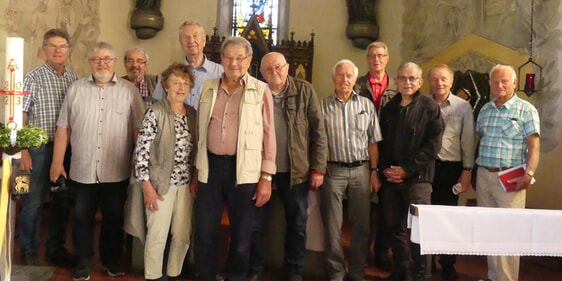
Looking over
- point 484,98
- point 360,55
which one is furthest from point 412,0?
point 484,98

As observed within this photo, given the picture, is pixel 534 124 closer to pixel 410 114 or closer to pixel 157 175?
pixel 410 114

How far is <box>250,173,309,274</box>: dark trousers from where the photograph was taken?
3.34 m

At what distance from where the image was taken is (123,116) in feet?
11.0

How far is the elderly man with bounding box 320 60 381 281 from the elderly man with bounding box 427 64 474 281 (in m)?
0.62

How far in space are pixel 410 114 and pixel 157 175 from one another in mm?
1657

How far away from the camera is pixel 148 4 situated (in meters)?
7.43

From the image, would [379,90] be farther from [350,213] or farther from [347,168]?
[350,213]

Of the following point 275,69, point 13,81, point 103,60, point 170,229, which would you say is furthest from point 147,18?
point 13,81

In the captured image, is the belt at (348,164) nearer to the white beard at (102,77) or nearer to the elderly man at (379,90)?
the elderly man at (379,90)

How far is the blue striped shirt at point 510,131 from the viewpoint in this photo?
3.39 m

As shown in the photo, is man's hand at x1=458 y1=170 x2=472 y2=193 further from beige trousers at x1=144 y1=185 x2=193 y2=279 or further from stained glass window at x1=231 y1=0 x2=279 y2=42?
stained glass window at x1=231 y1=0 x2=279 y2=42

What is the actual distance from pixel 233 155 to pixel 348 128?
0.84 metres

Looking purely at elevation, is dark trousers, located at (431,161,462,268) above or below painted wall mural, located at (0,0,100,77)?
below

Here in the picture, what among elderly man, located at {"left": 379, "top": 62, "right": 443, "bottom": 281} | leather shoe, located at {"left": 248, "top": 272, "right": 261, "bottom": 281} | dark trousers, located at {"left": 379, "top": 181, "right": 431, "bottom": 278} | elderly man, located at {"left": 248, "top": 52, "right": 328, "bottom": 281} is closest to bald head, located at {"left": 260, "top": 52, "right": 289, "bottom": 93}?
elderly man, located at {"left": 248, "top": 52, "right": 328, "bottom": 281}
